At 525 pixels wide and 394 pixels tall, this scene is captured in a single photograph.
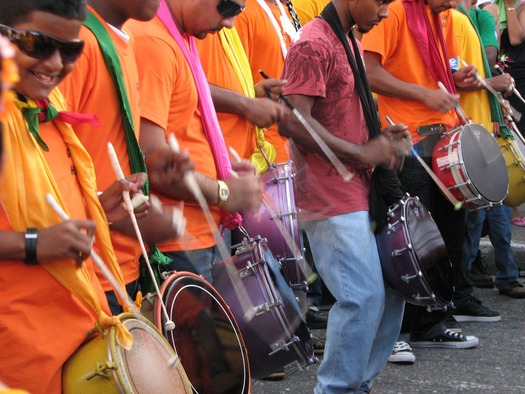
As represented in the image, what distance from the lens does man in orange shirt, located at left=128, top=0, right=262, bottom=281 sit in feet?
11.2

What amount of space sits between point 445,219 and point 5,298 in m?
3.79

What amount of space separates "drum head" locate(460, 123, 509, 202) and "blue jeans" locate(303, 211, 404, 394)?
1340 millimetres

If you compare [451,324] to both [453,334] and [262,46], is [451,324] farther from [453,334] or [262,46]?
[262,46]

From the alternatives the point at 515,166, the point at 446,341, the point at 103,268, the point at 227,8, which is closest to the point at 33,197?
the point at 103,268

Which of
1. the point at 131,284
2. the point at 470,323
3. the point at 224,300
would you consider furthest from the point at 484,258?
the point at 131,284

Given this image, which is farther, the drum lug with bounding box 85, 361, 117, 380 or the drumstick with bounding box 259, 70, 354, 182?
the drumstick with bounding box 259, 70, 354, 182

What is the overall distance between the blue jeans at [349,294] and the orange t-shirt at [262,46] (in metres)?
1.13

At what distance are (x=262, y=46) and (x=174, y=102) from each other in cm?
181

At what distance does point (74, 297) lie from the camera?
Result: 2533 mm

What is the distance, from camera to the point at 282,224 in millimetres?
4672

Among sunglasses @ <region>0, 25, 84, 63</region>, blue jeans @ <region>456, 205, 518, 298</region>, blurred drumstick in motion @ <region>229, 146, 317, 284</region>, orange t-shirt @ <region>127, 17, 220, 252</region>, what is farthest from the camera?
blue jeans @ <region>456, 205, 518, 298</region>

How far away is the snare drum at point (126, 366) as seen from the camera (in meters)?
2.43

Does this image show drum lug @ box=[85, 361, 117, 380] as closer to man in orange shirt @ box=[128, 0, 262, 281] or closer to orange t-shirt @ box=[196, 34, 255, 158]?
man in orange shirt @ box=[128, 0, 262, 281]

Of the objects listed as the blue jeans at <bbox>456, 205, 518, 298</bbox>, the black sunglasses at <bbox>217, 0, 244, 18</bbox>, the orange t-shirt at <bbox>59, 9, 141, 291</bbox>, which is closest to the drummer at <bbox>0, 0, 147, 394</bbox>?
the orange t-shirt at <bbox>59, 9, 141, 291</bbox>
